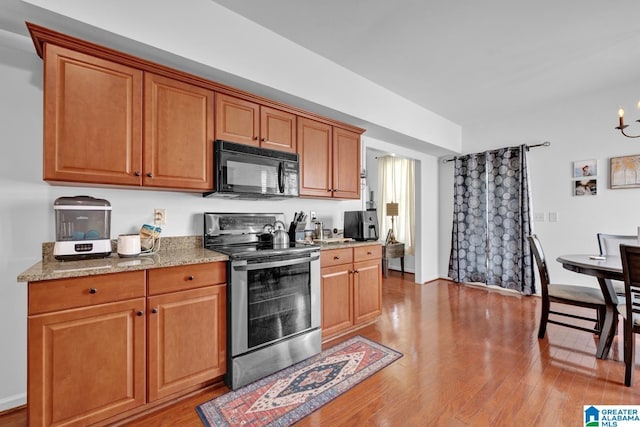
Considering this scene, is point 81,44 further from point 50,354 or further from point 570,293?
point 570,293

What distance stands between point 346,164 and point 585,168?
3.31m

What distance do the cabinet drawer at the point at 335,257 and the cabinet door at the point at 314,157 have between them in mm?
623

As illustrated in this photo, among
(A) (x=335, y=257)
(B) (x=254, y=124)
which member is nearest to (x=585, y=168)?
(A) (x=335, y=257)

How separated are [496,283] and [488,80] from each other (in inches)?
119

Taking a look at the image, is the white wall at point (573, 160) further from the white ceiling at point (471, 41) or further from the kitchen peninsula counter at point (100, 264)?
the kitchen peninsula counter at point (100, 264)

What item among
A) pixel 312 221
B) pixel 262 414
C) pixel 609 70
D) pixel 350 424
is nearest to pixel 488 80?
pixel 609 70

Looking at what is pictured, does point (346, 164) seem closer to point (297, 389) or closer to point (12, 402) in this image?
point (297, 389)

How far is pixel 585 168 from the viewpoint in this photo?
3799 millimetres

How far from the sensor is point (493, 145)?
15.2 ft

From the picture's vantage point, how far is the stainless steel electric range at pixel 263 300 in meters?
2.00

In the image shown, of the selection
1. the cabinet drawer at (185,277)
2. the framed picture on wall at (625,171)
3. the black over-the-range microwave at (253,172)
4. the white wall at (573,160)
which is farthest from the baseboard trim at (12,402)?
the framed picture on wall at (625,171)

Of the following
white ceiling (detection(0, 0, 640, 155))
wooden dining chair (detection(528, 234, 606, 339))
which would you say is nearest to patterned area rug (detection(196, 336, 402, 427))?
wooden dining chair (detection(528, 234, 606, 339))

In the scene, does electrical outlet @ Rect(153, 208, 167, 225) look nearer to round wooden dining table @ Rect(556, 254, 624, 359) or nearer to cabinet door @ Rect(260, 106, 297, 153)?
cabinet door @ Rect(260, 106, 297, 153)

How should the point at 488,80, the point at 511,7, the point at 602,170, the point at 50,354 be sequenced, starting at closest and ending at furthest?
the point at 50,354
the point at 511,7
the point at 488,80
the point at 602,170
